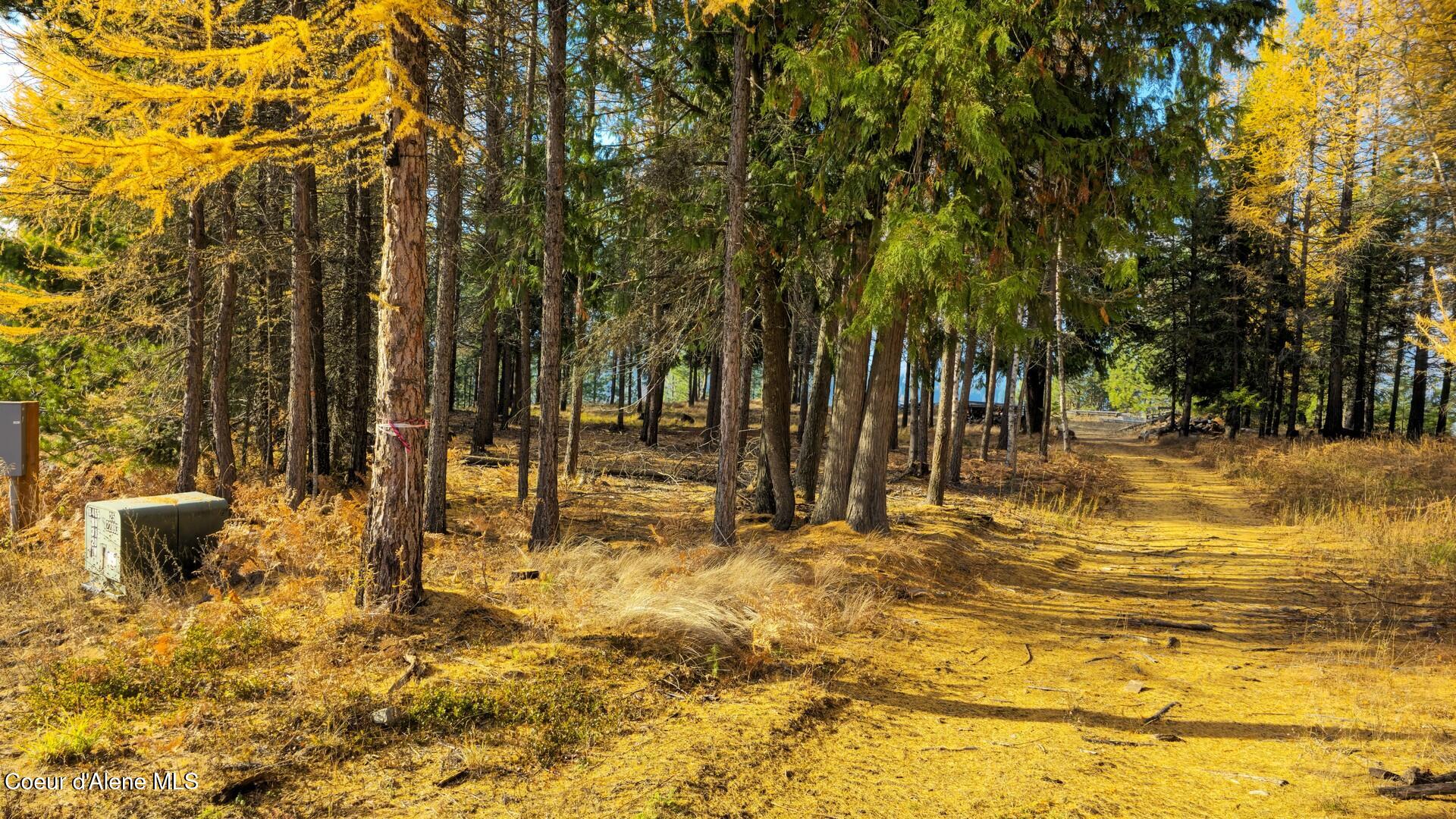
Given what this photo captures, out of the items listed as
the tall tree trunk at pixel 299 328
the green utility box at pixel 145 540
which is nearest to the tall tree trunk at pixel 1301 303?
the tall tree trunk at pixel 299 328

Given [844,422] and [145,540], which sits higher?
[844,422]

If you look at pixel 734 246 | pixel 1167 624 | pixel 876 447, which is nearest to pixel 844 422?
Answer: pixel 876 447

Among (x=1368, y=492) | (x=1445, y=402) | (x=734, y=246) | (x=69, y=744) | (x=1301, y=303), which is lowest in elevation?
(x=69, y=744)

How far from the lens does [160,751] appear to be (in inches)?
157

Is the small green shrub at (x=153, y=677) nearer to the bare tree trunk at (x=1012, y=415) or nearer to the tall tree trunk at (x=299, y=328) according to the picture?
the tall tree trunk at (x=299, y=328)

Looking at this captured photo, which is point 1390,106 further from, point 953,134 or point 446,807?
point 446,807

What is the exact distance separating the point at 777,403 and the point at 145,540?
27.8 ft

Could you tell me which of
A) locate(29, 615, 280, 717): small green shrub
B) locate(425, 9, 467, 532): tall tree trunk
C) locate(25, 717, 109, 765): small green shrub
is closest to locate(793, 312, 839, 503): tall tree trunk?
locate(425, 9, 467, 532): tall tree trunk

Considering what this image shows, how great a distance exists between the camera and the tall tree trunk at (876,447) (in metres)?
11.0

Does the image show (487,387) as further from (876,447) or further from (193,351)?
(876,447)

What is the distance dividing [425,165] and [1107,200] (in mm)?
7195

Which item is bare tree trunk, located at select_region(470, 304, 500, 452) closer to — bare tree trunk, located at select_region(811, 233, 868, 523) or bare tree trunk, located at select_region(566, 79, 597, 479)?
bare tree trunk, located at select_region(566, 79, 597, 479)

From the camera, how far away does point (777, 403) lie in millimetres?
12516

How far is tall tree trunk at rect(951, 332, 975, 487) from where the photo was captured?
15484 millimetres
